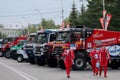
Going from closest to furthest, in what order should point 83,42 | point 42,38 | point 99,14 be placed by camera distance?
point 83,42, point 42,38, point 99,14

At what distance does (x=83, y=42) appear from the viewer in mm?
26172

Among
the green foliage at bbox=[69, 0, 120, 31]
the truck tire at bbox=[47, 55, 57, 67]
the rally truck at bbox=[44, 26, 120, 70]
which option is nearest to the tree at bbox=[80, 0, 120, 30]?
the green foliage at bbox=[69, 0, 120, 31]

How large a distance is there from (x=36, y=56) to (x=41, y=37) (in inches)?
62.6

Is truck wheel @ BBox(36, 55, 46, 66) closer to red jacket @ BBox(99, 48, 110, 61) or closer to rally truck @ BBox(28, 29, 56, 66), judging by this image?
rally truck @ BBox(28, 29, 56, 66)

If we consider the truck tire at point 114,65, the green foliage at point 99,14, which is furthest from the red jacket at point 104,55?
the green foliage at point 99,14

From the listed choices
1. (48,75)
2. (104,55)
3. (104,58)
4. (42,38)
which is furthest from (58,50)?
(104,58)

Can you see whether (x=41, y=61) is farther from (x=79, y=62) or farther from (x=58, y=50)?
(x=79, y=62)

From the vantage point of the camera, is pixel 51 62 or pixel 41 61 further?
pixel 41 61

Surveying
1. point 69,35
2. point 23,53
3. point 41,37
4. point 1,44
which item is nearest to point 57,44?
point 69,35

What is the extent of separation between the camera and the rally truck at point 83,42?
84.9 feet

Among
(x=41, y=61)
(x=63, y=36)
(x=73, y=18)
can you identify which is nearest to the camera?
(x=63, y=36)

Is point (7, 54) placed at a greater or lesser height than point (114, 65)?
lesser

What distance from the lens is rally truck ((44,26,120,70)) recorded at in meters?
25.9

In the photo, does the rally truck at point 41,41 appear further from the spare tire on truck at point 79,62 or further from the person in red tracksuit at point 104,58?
the person in red tracksuit at point 104,58
